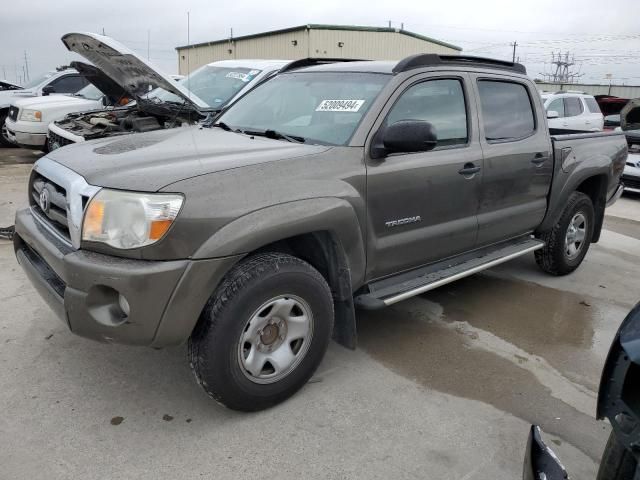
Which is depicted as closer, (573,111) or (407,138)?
(407,138)

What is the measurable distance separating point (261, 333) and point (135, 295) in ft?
2.20

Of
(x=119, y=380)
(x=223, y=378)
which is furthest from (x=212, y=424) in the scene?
(x=119, y=380)

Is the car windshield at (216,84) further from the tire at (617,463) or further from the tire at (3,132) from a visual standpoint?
the tire at (617,463)

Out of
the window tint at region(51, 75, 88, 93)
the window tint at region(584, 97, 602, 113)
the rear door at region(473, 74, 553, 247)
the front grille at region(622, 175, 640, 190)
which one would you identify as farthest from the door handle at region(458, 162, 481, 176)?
the window tint at region(584, 97, 602, 113)

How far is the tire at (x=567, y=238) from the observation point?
15.9 feet

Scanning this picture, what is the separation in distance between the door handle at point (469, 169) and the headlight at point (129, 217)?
199 centimetres

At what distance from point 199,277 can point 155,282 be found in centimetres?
19

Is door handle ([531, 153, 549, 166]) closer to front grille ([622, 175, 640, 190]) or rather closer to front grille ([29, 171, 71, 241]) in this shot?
front grille ([29, 171, 71, 241])

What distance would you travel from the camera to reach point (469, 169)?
3.64 metres

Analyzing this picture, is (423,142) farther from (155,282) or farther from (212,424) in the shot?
(212,424)

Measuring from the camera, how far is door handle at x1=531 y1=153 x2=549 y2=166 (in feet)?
14.0

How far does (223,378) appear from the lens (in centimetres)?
255

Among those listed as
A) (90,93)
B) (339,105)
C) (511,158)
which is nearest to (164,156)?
(339,105)

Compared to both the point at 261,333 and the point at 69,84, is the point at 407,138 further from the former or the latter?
the point at 69,84
